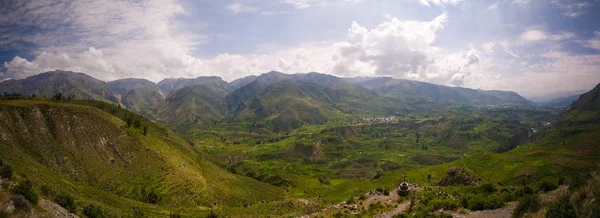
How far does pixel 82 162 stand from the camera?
97375mm

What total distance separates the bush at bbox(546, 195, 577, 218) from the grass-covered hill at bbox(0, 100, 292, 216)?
8060 cm

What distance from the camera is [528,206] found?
23.6 metres

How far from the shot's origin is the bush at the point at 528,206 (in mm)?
22347

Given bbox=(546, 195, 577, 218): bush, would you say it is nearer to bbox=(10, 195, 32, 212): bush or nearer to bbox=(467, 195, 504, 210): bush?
bbox=(467, 195, 504, 210): bush

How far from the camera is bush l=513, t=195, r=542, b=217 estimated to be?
73.3 feet

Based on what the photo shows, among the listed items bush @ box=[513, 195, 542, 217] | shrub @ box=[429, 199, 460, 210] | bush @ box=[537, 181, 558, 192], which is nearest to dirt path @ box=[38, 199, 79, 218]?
shrub @ box=[429, 199, 460, 210]

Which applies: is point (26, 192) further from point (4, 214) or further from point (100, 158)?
point (100, 158)

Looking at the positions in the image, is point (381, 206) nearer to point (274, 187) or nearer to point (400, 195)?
point (400, 195)

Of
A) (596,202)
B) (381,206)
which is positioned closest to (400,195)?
(381,206)

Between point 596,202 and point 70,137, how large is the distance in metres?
130

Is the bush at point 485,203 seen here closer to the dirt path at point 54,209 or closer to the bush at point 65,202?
the dirt path at point 54,209

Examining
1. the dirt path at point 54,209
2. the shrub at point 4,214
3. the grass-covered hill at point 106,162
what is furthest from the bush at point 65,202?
the grass-covered hill at point 106,162

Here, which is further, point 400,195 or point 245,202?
point 245,202

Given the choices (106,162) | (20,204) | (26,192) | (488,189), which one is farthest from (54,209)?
(106,162)
